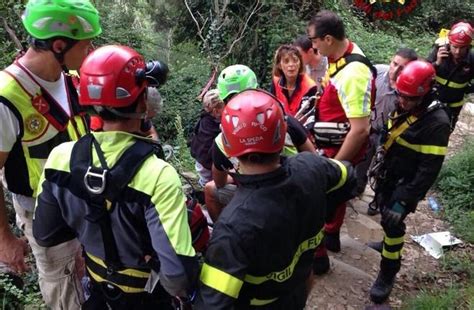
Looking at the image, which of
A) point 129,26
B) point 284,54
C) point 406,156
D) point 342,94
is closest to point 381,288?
point 406,156

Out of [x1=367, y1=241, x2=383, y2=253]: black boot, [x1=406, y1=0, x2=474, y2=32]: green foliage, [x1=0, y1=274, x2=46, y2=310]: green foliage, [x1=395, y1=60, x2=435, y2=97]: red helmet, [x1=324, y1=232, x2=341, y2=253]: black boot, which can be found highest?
[x1=395, y1=60, x2=435, y2=97]: red helmet

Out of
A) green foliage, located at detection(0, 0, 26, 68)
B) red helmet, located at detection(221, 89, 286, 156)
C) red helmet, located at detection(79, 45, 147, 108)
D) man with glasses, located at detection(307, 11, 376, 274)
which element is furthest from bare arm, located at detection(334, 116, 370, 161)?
green foliage, located at detection(0, 0, 26, 68)

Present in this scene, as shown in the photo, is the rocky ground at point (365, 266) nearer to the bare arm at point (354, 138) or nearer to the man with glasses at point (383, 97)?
the man with glasses at point (383, 97)

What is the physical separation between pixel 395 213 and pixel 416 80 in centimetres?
113

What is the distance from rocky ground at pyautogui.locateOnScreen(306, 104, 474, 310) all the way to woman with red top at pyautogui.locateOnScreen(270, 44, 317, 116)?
5.41 ft

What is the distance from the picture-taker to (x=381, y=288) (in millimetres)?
4250

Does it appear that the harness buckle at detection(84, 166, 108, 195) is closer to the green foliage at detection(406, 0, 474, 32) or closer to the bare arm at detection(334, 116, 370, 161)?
the bare arm at detection(334, 116, 370, 161)

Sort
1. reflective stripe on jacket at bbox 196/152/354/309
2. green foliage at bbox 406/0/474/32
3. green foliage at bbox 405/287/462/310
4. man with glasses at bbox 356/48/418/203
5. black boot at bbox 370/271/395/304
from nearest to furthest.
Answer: reflective stripe on jacket at bbox 196/152/354/309 → green foliage at bbox 405/287/462/310 → black boot at bbox 370/271/395/304 → man with glasses at bbox 356/48/418/203 → green foliage at bbox 406/0/474/32

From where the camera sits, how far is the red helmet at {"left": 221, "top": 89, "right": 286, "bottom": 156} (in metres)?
2.12

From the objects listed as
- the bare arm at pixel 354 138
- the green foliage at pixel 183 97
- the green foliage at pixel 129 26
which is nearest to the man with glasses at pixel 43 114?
the bare arm at pixel 354 138

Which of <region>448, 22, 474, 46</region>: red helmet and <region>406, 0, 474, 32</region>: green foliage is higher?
<region>448, 22, 474, 46</region>: red helmet

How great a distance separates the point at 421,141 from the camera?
379 centimetres

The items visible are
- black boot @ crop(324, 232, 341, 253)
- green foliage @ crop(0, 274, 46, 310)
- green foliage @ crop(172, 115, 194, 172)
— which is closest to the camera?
green foliage @ crop(0, 274, 46, 310)

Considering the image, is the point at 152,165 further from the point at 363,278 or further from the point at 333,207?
the point at 363,278
